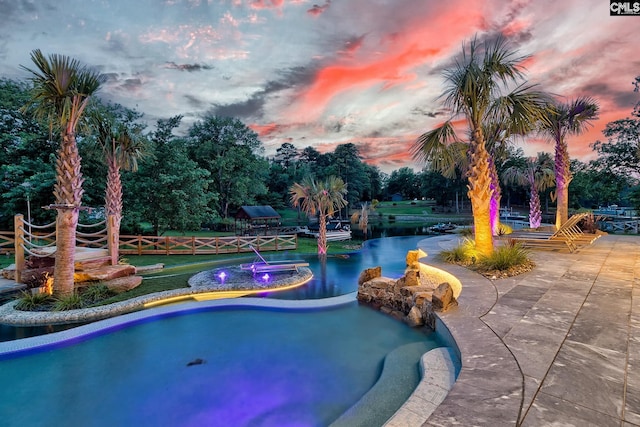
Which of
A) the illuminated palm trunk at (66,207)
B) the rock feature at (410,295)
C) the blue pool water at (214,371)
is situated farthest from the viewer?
the illuminated palm trunk at (66,207)

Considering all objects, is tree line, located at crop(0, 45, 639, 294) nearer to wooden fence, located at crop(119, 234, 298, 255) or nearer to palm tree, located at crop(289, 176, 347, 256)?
palm tree, located at crop(289, 176, 347, 256)

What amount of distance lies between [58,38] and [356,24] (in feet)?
42.4

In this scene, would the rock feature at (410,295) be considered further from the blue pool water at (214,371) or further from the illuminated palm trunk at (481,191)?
the illuminated palm trunk at (481,191)

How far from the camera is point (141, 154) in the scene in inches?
463

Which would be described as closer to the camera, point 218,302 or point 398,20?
point 218,302

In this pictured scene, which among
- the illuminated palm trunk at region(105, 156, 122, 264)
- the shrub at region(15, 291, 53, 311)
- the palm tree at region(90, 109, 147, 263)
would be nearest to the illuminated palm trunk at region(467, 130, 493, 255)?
the shrub at region(15, 291, 53, 311)

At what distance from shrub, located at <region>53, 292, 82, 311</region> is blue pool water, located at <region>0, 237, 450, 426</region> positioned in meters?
1.72

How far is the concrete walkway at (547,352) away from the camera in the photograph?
2475mm

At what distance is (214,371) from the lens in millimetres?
4871

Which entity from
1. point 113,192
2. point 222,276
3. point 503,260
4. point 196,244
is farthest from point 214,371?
point 196,244

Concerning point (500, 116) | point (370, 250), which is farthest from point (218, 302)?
point (370, 250)

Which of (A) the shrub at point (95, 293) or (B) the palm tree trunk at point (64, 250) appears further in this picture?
(A) the shrub at point (95, 293)

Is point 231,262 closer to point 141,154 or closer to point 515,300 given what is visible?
point 141,154

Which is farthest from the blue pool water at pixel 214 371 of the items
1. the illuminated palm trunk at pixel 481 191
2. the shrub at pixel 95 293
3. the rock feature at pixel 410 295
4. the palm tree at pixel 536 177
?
the palm tree at pixel 536 177
